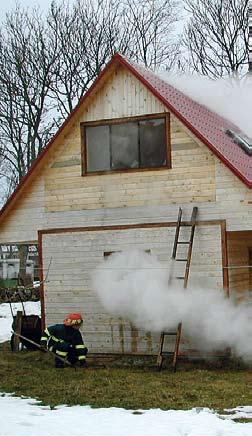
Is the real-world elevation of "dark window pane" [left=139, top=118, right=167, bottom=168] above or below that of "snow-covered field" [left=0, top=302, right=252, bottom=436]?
above

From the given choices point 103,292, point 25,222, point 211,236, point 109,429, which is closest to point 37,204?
point 25,222

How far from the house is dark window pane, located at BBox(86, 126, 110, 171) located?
21 millimetres

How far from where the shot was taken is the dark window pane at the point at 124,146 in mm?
14516

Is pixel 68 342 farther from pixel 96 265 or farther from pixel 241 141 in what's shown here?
pixel 241 141

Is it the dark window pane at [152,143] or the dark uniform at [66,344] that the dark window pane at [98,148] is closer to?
the dark window pane at [152,143]

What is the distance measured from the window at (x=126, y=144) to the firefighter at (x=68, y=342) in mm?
3365

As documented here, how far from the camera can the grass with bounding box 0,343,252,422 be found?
9.85 meters

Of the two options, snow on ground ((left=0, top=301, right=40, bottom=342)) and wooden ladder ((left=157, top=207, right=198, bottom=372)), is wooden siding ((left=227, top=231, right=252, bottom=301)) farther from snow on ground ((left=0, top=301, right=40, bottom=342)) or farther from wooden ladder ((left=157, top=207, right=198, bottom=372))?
snow on ground ((left=0, top=301, right=40, bottom=342))

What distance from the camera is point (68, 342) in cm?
1326

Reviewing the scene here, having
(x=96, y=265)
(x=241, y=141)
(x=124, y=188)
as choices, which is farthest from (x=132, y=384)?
(x=241, y=141)

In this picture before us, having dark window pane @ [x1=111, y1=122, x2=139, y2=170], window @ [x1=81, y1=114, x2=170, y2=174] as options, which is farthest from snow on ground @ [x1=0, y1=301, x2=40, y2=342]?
dark window pane @ [x1=111, y1=122, x2=139, y2=170]

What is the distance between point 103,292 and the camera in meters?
14.4

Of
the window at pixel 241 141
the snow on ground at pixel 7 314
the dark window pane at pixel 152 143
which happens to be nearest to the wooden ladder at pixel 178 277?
the dark window pane at pixel 152 143

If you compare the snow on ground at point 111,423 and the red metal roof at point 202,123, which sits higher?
the red metal roof at point 202,123
